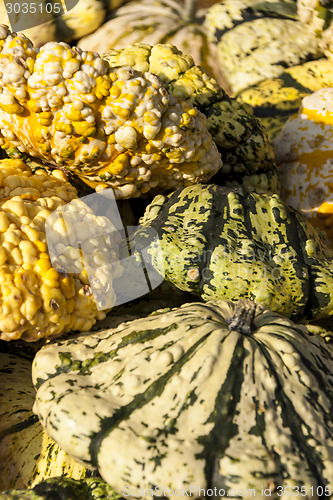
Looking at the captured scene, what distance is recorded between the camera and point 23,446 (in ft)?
3.60

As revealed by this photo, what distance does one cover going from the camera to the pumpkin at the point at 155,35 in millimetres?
2248

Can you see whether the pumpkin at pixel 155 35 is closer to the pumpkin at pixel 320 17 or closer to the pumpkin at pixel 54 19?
the pumpkin at pixel 54 19

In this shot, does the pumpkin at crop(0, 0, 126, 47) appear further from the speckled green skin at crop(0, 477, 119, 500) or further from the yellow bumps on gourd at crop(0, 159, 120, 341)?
the speckled green skin at crop(0, 477, 119, 500)

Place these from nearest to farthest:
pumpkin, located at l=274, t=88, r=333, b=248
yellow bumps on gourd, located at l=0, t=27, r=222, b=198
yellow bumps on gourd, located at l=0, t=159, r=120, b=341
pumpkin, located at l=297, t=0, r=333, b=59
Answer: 1. yellow bumps on gourd, located at l=0, t=159, r=120, b=341
2. yellow bumps on gourd, located at l=0, t=27, r=222, b=198
3. pumpkin, located at l=274, t=88, r=333, b=248
4. pumpkin, located at l=297, t=0, r=333, b=59

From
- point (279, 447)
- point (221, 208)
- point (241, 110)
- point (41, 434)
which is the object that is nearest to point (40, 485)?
point (41, 434)

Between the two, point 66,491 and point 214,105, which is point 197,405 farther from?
point 214,105

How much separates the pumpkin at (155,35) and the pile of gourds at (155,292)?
0.73m

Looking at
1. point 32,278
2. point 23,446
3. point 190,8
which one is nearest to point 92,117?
point 32,278

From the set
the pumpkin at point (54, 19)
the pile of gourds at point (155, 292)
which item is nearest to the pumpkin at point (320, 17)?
the pile of gourds at point (155, 292)

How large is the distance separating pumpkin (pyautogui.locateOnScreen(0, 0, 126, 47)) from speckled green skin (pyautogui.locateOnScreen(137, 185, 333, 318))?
1.47 metres

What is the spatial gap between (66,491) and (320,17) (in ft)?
6.61

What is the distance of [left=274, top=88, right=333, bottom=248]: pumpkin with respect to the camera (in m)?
1.66

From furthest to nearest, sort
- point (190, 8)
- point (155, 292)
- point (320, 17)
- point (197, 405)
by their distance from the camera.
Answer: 1. point (190, 8)
2. point (320, 17)
3. point (155, 292)
4. point (197, 405)

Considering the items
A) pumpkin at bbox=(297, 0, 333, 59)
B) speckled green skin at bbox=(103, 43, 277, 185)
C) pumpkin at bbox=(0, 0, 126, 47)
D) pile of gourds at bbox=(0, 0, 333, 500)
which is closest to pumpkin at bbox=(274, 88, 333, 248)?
pile of gourds at bbox=(0, 0, 333, 500)
